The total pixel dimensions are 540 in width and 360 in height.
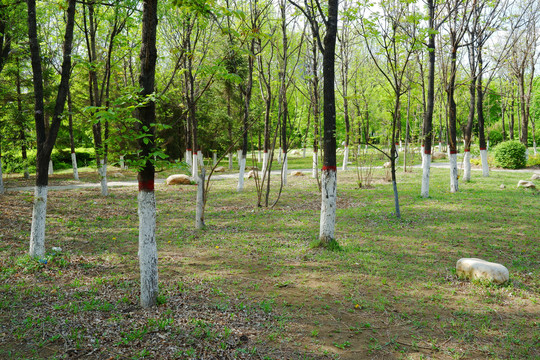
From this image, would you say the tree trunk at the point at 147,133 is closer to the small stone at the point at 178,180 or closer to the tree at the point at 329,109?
the tree at the point at 329,109

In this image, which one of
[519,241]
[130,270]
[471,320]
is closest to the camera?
[471,320]

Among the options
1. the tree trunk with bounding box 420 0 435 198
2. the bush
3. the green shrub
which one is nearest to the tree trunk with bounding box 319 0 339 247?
the tree trunk with bounding box 420 0 435 198

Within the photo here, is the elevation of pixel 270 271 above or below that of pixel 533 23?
below

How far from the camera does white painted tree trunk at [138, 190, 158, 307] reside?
13.8ft

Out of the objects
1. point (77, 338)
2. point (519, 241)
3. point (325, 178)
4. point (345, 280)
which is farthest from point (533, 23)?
point (77, 338)

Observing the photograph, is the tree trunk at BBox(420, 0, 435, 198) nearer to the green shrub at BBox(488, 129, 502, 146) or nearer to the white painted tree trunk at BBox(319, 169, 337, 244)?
the white painted tree trunk at BBox(319, 169, 337, 244)

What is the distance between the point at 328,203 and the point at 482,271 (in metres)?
2.73

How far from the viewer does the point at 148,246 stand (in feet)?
14.1

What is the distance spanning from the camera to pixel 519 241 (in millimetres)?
7488

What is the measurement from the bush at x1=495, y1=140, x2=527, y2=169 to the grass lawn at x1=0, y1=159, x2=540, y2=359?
14.2 m

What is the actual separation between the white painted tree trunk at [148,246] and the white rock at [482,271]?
15.3 feet

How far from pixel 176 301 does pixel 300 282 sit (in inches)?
74.9

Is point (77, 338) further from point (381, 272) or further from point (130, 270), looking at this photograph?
point (381, 272)

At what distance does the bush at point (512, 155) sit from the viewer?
21.7 m
